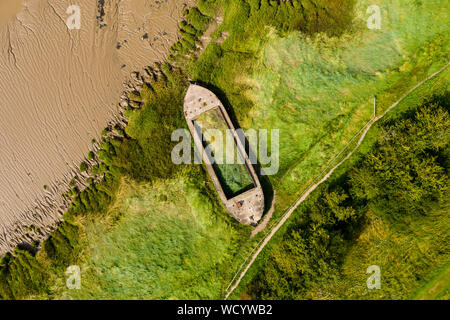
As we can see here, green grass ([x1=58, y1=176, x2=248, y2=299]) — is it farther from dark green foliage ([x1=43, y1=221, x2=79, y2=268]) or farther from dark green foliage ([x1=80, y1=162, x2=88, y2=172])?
dark green foliage ([x1=80, y1=162, x2=88, y2=172])

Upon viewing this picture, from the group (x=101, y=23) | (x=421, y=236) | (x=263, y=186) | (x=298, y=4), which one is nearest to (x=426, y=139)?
(x=421, y=236)

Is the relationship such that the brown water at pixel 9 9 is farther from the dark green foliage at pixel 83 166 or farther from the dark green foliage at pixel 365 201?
the dark green foliage at pixel 365 201

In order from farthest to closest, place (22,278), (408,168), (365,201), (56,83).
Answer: (56,83)
(22,278)
(365,201)
(408,168)

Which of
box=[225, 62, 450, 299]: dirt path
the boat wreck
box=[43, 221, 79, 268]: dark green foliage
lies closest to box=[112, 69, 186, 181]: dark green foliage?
the boat wreck

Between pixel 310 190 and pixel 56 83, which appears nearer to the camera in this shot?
pixel 310 190

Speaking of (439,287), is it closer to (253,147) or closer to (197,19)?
(253,147)

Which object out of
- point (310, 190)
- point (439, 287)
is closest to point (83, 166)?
point (310, 190)

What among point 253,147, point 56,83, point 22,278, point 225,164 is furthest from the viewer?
point 56,83
